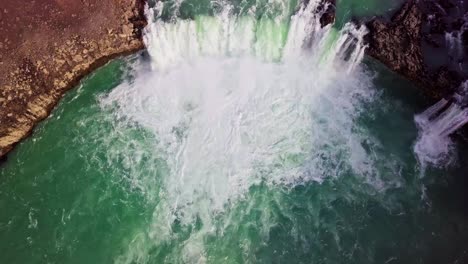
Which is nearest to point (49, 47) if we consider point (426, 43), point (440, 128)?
point (426, 43)

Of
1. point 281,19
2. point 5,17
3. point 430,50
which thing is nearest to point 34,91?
point 5,17

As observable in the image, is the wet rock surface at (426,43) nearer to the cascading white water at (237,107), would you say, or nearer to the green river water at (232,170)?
the green river water at (232,170)

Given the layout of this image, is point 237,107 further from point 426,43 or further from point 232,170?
point 426,43

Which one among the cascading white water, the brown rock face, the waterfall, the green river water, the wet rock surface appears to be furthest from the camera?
the wet rock surface

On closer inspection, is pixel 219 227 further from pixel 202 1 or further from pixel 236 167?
pixel 202 1

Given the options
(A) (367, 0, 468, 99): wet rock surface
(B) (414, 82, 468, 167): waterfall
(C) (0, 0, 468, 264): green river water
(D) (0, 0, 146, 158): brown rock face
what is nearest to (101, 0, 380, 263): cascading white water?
(C) (0, 0, 468, 264): green river water

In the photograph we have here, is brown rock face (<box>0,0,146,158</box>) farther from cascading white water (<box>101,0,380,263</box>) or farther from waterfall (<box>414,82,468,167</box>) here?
waterfall (<box>414,82,468,167</box>)
